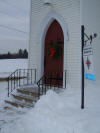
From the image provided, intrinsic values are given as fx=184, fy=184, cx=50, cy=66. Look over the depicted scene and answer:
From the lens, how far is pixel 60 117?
4.15 m

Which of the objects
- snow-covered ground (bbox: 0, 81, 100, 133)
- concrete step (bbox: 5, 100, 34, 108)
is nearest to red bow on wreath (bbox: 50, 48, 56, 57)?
snow-covered ground (bbox: 0, 81, 100, 133)

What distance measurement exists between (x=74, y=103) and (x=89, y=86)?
4.48 ft

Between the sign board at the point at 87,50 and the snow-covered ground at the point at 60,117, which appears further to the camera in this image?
the sign board at the point at 87,50

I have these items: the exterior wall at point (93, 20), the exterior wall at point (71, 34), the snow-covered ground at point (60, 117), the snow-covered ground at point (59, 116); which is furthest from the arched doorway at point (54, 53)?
the snow-covered ground at point (60, 117)

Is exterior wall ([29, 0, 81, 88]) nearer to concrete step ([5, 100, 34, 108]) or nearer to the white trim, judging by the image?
the white trim

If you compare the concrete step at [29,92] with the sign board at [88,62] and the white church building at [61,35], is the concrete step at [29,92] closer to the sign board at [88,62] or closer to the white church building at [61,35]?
the white church building at [61,35]

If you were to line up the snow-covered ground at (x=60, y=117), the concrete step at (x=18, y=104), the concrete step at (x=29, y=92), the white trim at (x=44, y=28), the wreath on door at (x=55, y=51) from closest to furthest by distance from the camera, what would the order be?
the snow-covered ground at (x=60, y=117), the concrete step at (x=18, y=104), the concrete step at (x=29, y=92), the white trim at (x=44, y=28), the wreath on door at (x=55, y=51)

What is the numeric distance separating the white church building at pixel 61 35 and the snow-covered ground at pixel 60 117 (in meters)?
1.25

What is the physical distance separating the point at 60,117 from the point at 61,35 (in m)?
3.92

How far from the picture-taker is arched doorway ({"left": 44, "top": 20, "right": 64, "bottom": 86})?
7203 millimetres

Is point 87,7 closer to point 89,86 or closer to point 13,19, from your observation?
point 89,86

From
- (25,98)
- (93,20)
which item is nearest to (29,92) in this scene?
(25,98)

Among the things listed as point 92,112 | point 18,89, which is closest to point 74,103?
point 92,112

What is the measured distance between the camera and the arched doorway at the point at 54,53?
7203mm
